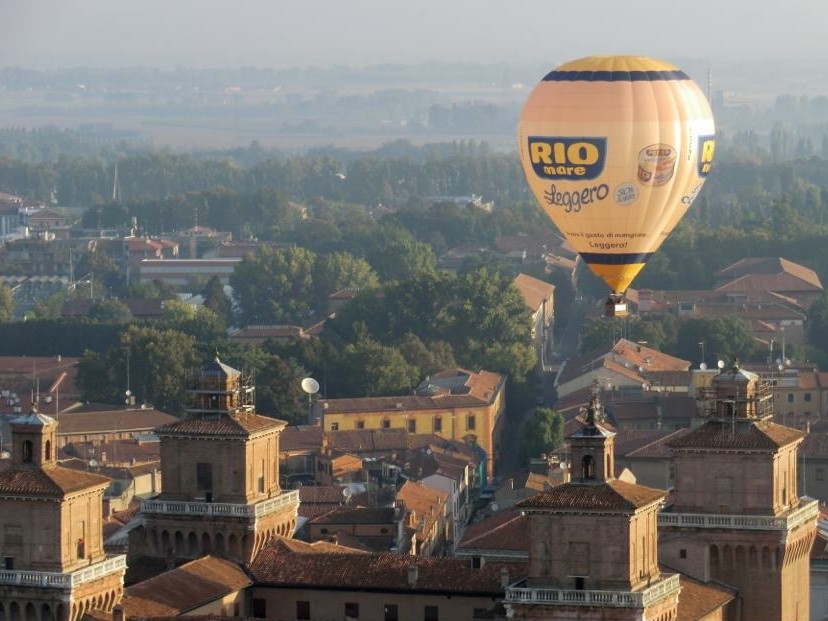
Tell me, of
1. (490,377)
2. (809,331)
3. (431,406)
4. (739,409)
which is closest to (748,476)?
(739,409)

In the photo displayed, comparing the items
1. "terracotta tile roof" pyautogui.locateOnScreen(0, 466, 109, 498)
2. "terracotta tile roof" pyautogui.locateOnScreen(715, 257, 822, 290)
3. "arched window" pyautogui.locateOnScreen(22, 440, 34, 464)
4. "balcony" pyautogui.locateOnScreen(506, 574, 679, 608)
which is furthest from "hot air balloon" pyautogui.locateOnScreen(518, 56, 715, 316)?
"terracotta tile roof" pyautogui.locateOnScreen(715, 257, 822, 290)

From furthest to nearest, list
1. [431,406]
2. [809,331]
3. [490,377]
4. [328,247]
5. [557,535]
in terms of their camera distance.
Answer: [328,247] → [809,331] → [490,377] → [431,406] → [557,535]

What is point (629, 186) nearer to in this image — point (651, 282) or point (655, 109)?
point (655, 109)

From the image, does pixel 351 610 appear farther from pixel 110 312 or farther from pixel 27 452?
pixel 110 312

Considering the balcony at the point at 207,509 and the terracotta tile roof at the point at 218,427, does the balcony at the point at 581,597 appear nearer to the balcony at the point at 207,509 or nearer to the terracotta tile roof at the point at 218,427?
the balcony at the point at 207,509

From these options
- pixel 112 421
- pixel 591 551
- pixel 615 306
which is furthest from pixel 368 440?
pixel 591 551

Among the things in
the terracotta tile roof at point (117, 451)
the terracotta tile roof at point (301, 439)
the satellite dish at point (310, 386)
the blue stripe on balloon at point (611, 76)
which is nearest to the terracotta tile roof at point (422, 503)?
the terracotta tile roof at point (117, 451)

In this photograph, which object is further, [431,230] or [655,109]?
[431,230]
